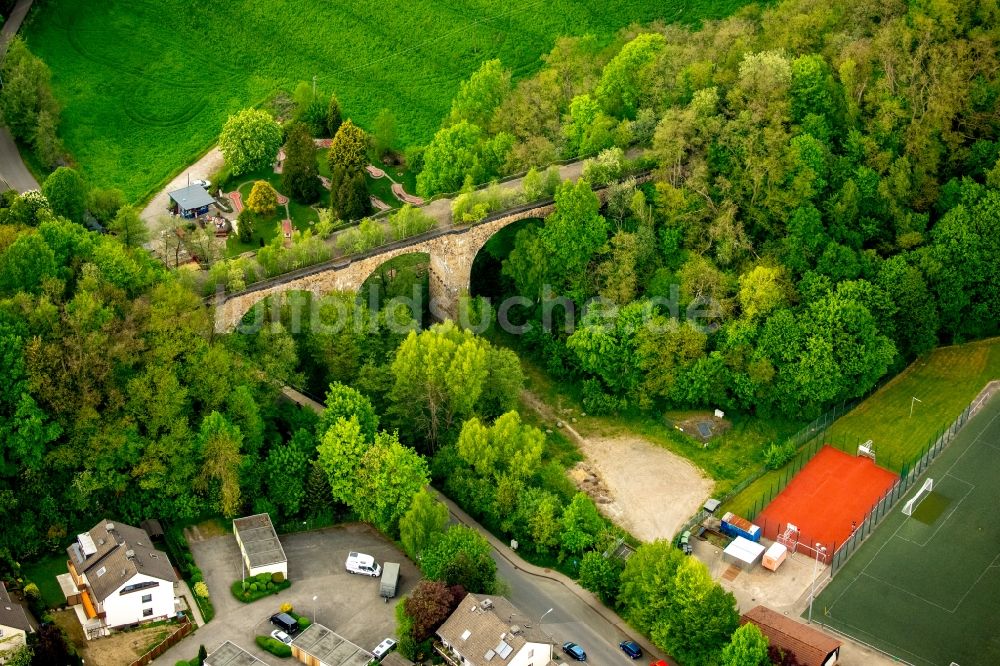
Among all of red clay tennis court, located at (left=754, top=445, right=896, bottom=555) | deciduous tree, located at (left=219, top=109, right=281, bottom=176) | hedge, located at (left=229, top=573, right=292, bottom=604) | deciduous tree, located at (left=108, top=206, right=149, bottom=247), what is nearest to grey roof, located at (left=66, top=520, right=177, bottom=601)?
hedge, located at (left=229, top=573, right=292, bottom=604)

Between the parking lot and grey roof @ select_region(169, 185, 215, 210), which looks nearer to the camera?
the parking lot

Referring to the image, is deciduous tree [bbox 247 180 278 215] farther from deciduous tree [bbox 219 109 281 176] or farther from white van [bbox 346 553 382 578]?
white van [bbox 346 553 382 578]

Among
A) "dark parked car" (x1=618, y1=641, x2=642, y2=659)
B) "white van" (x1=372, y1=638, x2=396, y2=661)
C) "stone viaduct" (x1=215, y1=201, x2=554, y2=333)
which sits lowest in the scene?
"dark parked car" (x1=618, y1=641, x2=642, y2=659)

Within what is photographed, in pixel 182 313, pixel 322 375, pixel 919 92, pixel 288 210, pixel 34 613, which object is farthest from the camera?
pixel 288 210

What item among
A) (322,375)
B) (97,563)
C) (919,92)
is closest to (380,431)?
(322,375)

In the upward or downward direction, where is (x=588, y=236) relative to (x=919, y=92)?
downward

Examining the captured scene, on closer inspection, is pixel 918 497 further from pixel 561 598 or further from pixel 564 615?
pixel 564 615

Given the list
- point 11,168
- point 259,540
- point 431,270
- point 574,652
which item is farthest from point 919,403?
point 11,168

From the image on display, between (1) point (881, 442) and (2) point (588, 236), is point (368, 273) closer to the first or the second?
(2) point (588, 236)
